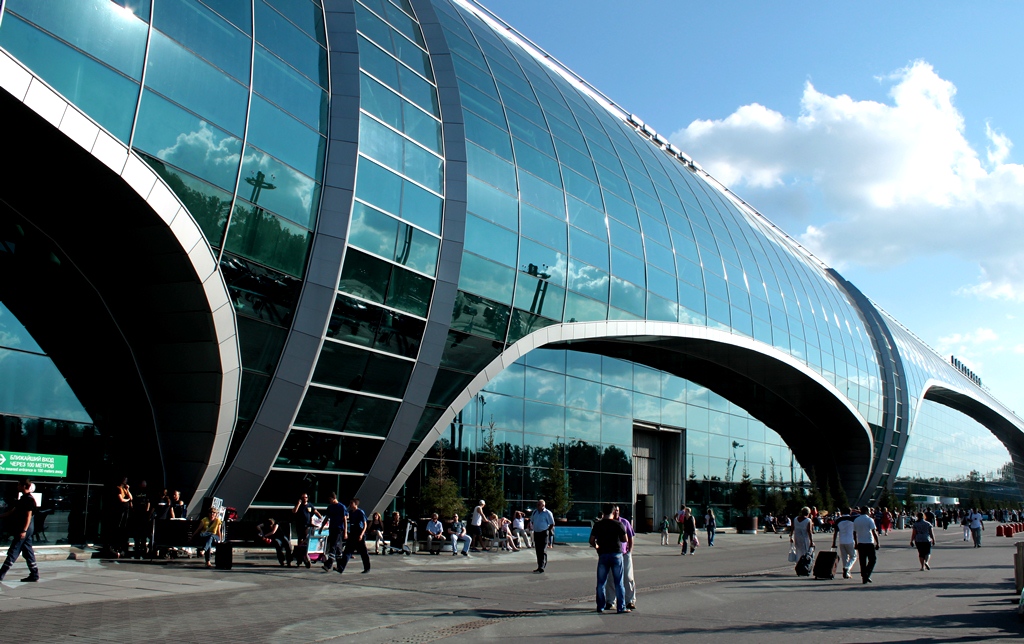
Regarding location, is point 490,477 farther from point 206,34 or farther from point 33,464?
point 206,34

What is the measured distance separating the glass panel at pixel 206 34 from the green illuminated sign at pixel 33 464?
8143 mm

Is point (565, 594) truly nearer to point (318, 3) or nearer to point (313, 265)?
point (313, 265)

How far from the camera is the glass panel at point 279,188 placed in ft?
63.0

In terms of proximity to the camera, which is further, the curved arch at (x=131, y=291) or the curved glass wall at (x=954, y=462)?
the curved glass wall at (x=954, y=462)

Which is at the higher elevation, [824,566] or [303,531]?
[303,531]

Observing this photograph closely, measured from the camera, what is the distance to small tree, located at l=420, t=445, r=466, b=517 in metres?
26.5

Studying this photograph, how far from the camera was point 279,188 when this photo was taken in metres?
19.9

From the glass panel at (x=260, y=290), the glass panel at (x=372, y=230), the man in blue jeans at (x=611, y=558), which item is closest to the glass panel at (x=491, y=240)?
the glass panel at (x=372, y=230)

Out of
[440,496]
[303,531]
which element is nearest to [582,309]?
[440,496]

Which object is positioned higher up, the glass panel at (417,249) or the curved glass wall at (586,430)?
the glass panel at (417,249)

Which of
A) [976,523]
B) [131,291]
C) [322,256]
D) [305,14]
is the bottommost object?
[976,523]

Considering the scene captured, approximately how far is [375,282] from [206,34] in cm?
715

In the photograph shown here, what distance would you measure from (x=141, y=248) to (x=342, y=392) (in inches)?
260

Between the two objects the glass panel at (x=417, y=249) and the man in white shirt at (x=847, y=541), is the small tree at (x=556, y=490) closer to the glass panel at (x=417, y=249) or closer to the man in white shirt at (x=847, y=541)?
the glass panel at (x=417, y=249)
